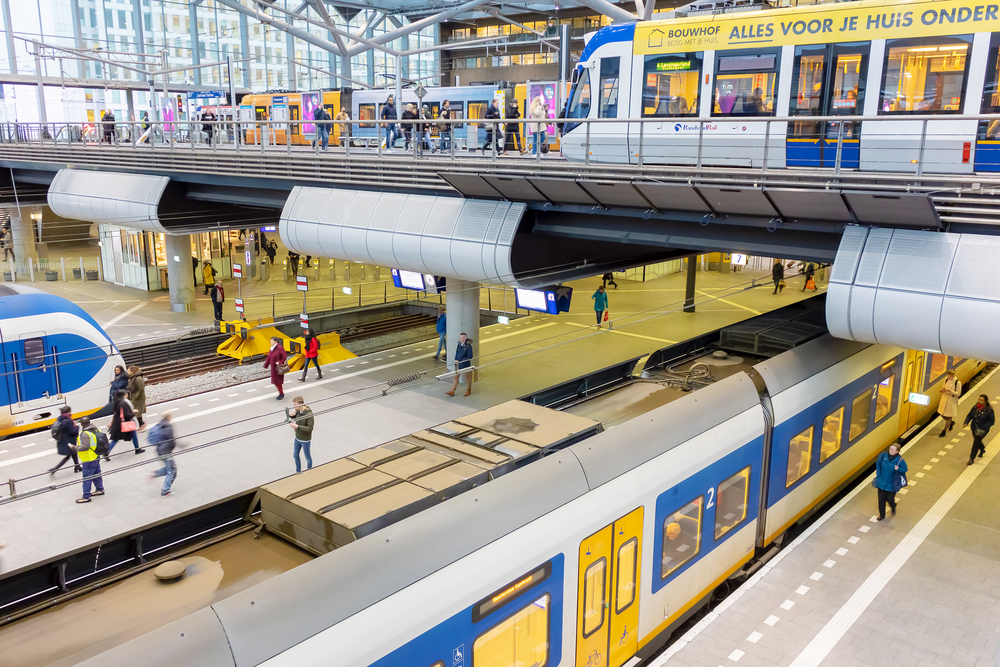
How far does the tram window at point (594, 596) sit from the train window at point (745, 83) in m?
9.88

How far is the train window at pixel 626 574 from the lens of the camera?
7789 mm

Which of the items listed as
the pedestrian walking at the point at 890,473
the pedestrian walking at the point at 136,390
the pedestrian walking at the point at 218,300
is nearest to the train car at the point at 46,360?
the pedestrian walking at the point at 136,390

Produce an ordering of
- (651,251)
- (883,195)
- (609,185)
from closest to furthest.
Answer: (883,195)
(609,185)
(651,251)

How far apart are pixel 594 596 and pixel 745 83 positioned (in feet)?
34.2

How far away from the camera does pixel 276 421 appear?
16.9m

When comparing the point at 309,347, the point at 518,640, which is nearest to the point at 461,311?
the point at 309,347

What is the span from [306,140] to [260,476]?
51.6 feet

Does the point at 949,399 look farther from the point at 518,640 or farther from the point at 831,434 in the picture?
the point at 518,640

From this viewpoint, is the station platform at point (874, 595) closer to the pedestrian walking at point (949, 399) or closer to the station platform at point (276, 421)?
the pedestrian walking at point (949, 399)

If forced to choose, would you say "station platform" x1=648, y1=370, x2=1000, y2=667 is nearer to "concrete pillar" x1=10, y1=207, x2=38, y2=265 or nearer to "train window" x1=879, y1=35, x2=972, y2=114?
"train window" x1=879, y1=35, x2=972, y2=114

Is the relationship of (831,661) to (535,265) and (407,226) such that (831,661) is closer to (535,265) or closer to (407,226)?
(535,265)

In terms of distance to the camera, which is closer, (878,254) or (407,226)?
(878,254)

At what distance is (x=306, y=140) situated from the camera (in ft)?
87.6

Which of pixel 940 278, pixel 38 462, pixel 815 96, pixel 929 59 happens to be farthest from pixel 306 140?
pixel 940 278
